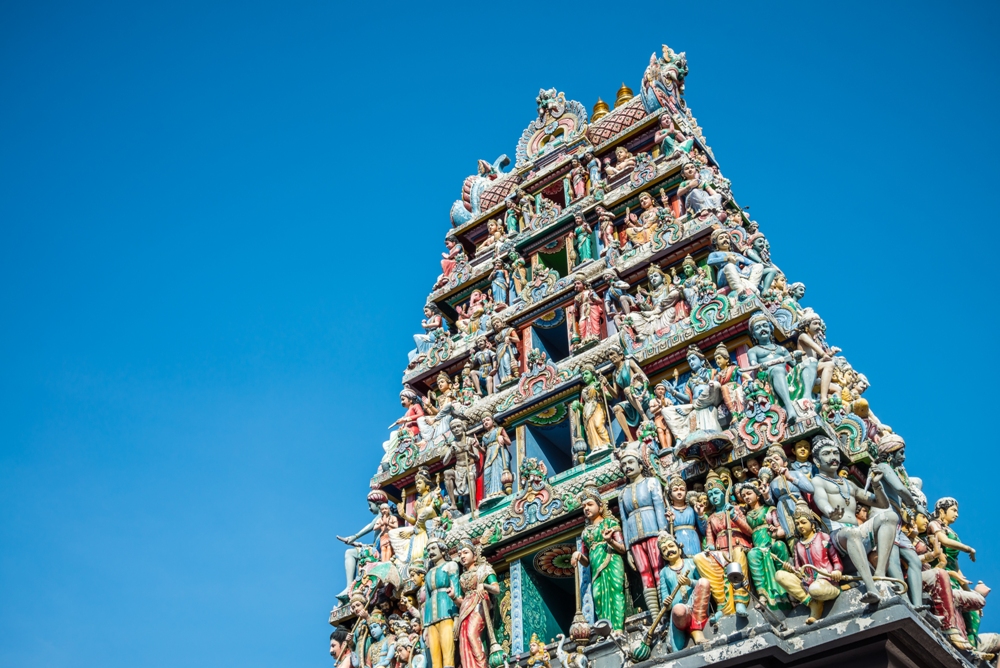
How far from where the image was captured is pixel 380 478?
69.3ft

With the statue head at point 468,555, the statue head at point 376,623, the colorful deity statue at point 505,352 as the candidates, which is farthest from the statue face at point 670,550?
the colorful deity statue at point 505,352

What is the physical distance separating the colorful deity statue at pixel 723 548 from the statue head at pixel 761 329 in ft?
9.73

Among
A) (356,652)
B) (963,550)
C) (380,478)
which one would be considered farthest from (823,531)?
(380,478)

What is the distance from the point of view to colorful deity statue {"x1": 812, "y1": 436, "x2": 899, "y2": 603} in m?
12.9

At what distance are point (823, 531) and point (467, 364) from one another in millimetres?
10269

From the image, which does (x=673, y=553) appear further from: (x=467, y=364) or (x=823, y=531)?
(x=467, y=364)

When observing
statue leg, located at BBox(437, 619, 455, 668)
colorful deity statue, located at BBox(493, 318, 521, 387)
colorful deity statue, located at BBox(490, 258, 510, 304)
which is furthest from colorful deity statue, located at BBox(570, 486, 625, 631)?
colorful deity statue, located at BBox(490, 258, 510, 304)

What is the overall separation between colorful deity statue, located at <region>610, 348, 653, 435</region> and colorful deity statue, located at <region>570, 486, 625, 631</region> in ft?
5.91

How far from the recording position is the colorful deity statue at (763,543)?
13.5 m

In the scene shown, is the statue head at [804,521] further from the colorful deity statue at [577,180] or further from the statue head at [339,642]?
the colorful deity statue at [577,180]

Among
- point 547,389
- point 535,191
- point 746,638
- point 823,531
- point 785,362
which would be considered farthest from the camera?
point 535,191

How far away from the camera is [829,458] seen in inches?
572

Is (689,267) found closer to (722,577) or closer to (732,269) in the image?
(732,269)

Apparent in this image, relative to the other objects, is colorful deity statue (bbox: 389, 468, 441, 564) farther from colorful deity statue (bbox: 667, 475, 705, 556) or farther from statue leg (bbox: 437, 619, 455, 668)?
colorful deity statue (bbox: 667, 475, 705, 556)
